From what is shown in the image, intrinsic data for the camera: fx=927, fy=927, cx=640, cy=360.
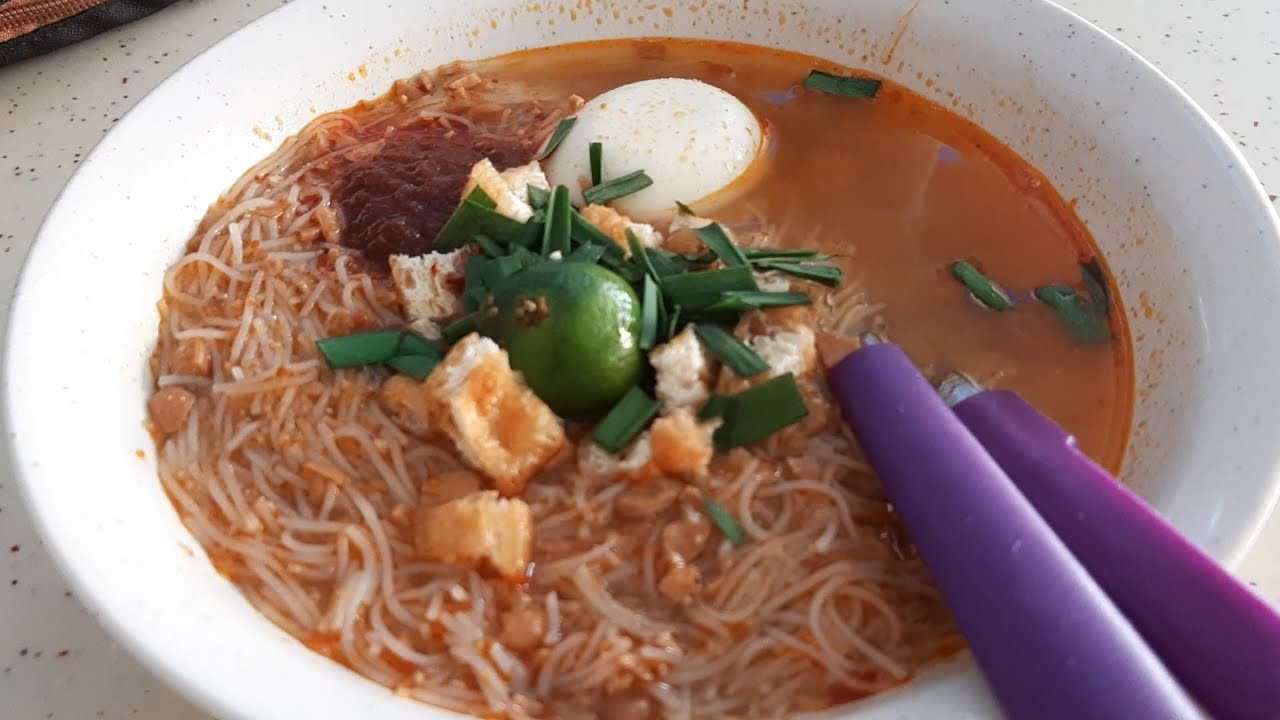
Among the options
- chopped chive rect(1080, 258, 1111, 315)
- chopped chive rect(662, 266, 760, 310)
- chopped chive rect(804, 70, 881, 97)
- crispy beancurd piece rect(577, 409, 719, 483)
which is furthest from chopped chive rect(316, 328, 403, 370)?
chopped chive rect(1080, 258, 1111, 315)

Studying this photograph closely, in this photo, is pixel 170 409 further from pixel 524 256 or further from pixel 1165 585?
pixel 1165 585

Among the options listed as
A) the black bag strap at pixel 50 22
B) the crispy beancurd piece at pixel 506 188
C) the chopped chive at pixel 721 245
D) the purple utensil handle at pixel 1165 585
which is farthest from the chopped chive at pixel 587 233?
the black bag strap at pixel 50 22

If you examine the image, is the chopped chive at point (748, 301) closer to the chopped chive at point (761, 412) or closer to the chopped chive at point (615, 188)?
the chopped chive at point (761, 412)

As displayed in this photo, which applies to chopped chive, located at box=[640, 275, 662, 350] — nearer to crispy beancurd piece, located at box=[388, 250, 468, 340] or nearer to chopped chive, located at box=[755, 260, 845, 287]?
chopped chive, located at box=[755, 260, 845, 287]

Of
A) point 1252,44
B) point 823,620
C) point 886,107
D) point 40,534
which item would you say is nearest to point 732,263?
point 823,620

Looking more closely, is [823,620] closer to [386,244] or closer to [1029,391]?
[1029,391]

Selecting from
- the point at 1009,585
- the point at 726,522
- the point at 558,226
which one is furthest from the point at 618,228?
the point at 1009,585
